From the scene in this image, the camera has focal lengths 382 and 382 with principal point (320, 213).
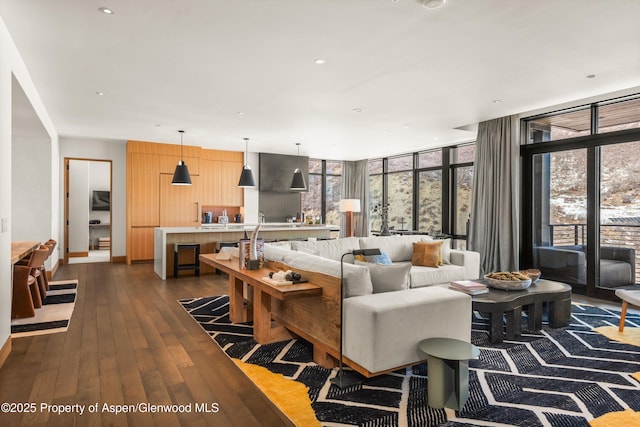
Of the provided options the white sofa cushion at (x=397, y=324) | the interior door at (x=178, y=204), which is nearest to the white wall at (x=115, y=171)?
the interior door at (x=178, y=204)

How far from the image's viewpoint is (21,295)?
13.9 feet

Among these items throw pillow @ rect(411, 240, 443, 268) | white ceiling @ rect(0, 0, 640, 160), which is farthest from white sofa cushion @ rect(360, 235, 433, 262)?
white ceiling @ rect(0, 0, 640, 160)

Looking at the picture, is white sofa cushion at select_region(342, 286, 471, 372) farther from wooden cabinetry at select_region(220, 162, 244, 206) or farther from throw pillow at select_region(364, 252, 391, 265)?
wooden cabinetry at select_region(220, 162, 244, 206)

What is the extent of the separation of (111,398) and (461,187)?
297 inches

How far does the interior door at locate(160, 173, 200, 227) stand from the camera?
8520 mm

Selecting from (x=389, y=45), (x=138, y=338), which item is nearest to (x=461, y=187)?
(x=389, y=45)

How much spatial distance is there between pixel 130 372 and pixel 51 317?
2101 millimetres

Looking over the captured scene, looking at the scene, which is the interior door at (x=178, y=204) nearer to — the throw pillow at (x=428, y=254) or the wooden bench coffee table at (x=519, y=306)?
the throw pillow at (x=428, y=254)

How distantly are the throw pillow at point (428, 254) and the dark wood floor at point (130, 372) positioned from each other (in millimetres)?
3049

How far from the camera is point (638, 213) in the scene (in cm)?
493

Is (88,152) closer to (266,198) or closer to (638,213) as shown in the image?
(266,198)

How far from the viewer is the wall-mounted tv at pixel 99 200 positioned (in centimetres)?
1100

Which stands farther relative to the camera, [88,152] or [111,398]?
[88,152]

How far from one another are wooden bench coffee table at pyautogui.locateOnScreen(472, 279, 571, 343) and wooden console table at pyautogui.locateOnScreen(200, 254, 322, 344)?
1.70 meters
